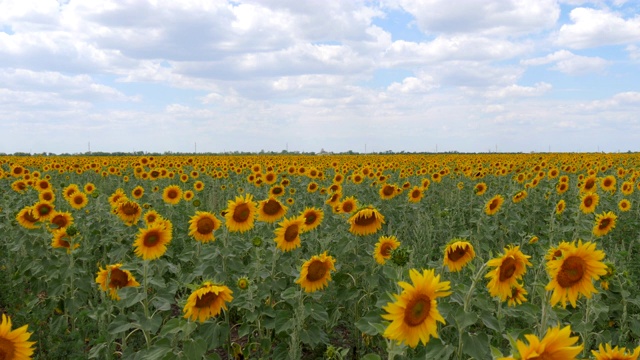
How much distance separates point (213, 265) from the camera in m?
4.34

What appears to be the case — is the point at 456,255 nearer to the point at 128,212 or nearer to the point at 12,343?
the point at 12,343

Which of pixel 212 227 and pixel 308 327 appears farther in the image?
pixel 212 227

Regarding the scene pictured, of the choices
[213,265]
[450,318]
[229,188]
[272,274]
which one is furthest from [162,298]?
[229,188]

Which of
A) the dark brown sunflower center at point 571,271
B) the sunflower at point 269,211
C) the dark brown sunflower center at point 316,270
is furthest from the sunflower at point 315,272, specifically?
the dark brown sunflower center at point 571,271

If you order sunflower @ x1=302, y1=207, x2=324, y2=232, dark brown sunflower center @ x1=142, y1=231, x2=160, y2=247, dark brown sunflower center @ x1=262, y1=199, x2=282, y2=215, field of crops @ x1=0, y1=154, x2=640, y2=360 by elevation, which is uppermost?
dark brown sunflower center @ x1=262, y1=199, x2=282, y2=215

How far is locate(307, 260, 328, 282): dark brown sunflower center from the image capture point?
3725mm

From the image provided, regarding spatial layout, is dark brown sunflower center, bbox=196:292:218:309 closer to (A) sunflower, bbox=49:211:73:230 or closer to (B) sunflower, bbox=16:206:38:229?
(A) sunflower, bbox=49:211:73:230

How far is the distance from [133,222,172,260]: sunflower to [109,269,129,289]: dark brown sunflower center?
21 centimetres

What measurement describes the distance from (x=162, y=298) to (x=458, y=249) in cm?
220

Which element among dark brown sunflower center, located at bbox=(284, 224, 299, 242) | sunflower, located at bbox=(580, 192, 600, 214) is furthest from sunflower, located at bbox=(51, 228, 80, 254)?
sunflower, located at bbox=(580, 192, 600, 214)

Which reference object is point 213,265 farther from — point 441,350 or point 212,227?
point 441,350

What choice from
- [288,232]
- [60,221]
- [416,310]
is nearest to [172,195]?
[60,221]

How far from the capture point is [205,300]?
3.20 metres

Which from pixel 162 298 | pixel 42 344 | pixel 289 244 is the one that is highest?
pixel 289 244
